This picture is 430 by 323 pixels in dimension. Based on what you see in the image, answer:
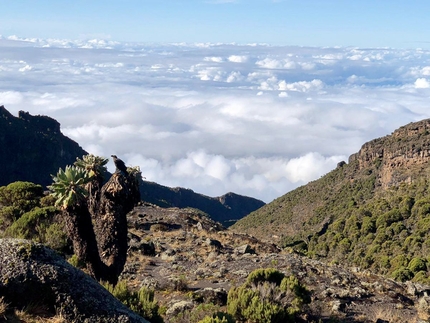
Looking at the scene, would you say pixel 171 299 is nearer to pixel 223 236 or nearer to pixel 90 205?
pixel 90 205

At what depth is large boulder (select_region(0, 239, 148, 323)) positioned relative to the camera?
661 centimetres

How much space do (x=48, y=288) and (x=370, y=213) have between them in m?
47.8

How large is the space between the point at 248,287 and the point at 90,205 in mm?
5455

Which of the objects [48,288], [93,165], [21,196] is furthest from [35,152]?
[48,288]

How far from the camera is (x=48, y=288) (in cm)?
675

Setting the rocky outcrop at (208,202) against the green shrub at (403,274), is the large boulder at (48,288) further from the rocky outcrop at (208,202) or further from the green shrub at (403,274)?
the rocky outcrop at (208,202)

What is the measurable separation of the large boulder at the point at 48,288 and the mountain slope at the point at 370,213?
941 inches

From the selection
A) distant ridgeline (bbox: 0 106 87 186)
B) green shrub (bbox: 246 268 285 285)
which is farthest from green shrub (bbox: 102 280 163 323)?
distant ridgeline (bbox: 0 106 87 186)

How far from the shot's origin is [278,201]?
73812 mm

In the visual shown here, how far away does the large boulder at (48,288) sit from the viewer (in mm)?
6613

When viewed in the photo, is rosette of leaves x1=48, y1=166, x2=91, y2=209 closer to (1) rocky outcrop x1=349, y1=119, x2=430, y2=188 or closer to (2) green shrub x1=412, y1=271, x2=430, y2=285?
(2) green shrub x1=412, y1=271, x2=430, y2=285

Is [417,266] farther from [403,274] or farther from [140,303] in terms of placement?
[140,303]

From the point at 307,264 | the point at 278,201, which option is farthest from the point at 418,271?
the point at 278,201

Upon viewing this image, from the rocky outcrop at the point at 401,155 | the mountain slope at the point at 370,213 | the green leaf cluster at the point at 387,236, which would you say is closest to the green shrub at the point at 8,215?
the green leaf cluster at the point at 387,236
